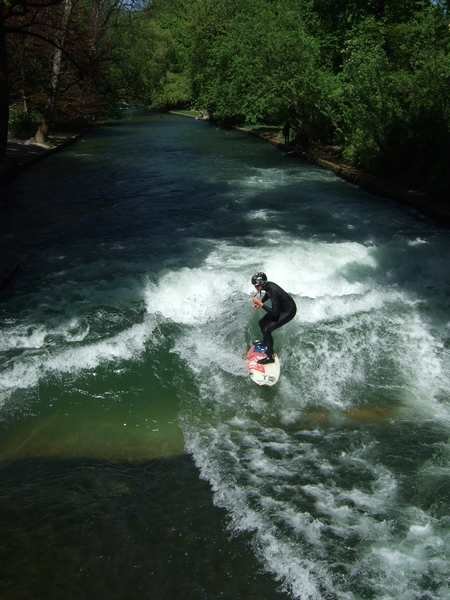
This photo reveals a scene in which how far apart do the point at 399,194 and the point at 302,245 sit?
6.28 meters

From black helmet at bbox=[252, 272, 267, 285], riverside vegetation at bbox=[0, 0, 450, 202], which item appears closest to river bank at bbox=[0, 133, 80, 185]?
riverside vegetation at bbox=[0, 0, 450, 202]

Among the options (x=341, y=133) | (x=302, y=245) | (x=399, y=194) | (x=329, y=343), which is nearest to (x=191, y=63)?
(x=341, y=133)

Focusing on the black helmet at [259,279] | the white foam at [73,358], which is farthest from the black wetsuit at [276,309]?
the white foam at [73,358]

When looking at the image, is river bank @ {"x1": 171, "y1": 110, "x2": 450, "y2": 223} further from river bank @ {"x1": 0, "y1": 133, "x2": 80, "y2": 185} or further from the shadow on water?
river bank @ {"x1": 0, "y1": 133, "x2": 80, "y2": 185}

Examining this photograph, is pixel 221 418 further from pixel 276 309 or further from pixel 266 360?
pixel 276 309

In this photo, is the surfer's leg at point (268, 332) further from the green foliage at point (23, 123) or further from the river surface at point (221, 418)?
the green foliage at point (23, 123)

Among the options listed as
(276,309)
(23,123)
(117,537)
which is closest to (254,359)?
(276,309)

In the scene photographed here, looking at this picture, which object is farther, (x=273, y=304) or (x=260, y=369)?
(x=273, y=304)

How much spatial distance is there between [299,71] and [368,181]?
943cm

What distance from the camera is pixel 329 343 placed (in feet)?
30.3

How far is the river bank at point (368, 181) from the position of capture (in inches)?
643

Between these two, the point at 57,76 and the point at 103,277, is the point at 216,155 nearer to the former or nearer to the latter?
the point at 57,76

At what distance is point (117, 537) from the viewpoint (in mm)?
5516

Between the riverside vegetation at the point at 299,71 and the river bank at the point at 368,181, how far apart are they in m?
0.41
